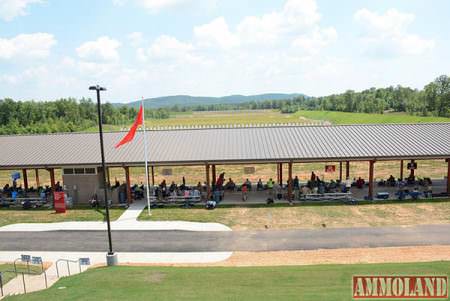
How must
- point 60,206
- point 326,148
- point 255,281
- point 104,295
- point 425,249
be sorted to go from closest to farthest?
point 104,295 → point 255,281 → point 425,249 → point 60,206 → point 326,148

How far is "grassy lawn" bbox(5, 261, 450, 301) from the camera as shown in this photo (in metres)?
10.9

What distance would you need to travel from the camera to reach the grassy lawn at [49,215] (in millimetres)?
22094

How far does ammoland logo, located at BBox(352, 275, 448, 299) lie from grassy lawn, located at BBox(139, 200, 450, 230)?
751 centimetres

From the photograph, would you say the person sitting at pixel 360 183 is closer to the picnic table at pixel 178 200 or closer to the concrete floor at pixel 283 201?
the concrete floor at pixel 283 201

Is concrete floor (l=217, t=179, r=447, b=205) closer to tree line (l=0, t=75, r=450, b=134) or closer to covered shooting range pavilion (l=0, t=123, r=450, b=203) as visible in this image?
covered shooting range pavilion (l=0, t=123, r=450, b=203)

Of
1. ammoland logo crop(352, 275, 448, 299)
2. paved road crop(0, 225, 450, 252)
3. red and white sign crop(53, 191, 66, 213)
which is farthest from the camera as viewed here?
red and white sign crop(53, 191, 66, 213)

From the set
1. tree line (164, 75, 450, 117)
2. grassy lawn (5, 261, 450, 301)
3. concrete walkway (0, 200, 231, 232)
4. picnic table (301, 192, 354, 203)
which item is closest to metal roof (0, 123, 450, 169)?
picnic table (301, 192, 354, 203)

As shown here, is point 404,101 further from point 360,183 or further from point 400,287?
point 400,287

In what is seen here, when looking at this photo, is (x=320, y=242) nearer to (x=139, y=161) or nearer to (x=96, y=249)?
(x=96, y=249)

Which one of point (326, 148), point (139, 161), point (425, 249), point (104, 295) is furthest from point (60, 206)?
point (425, 249)

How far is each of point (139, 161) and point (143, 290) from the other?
1346 centimetres


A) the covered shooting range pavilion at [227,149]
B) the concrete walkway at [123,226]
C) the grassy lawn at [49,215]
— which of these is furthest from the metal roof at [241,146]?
the concrete walkway at [123,226]

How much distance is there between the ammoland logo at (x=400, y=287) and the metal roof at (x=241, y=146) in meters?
12.5

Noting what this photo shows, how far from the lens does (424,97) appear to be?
9175 centimetres
